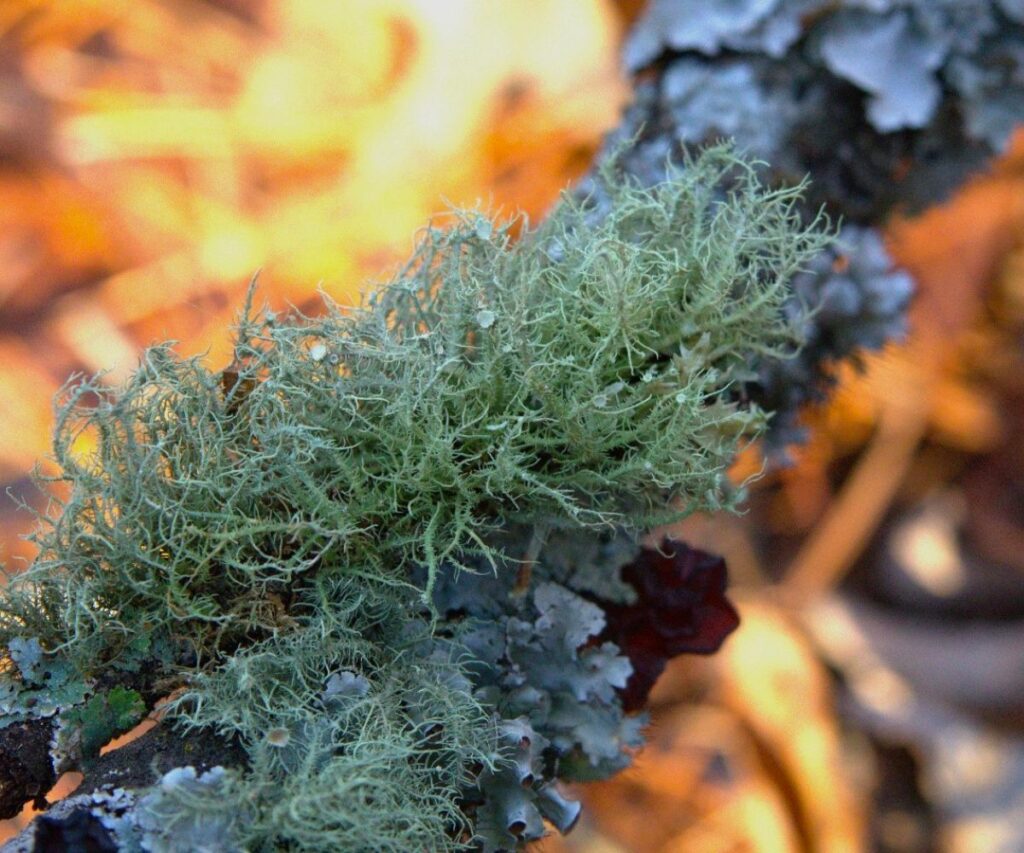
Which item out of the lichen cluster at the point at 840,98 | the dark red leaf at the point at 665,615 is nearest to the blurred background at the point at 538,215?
the lichen cluster at the point at 840,98

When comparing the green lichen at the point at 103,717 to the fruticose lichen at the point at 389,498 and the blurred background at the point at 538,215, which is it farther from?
the blurred background at the point at 538,215

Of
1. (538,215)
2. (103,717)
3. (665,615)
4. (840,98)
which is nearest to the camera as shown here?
(103,717)

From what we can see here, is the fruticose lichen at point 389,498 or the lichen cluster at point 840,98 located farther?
the lichen cluster at point 840,98

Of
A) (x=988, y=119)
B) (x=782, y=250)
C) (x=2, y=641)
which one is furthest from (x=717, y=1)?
(x=2, y=641)

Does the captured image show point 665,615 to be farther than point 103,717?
Yes

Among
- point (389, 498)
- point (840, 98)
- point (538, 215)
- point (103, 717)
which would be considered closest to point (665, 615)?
point (389, 498)

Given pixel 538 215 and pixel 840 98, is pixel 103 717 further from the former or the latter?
pixel 538 215
